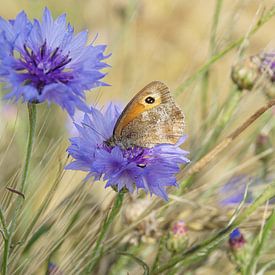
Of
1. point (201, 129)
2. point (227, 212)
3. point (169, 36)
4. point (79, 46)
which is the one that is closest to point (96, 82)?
point (79, 46)

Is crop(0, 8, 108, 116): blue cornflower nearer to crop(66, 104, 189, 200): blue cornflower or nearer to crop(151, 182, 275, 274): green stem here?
crop(66, 104, 189, 200): blue cornflower

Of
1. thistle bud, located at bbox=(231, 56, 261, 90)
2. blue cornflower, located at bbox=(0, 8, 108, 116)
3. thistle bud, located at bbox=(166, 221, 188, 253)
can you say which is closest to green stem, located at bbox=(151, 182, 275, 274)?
thistle bud, located at bbox=(166, 221, 188, 253)

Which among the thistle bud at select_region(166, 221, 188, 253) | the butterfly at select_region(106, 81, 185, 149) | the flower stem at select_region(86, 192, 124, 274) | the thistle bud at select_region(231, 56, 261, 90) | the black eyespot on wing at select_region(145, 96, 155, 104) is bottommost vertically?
the flower stem at select_region(86, 192, 124, 274)

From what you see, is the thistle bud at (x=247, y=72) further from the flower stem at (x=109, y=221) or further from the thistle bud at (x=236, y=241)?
the flower stem at (x=109, y=221)

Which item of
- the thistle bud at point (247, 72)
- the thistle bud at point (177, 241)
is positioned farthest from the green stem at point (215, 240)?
the thistle bud at point (247, 72)

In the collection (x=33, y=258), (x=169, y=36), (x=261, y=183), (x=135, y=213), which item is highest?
(x=169, y=36)

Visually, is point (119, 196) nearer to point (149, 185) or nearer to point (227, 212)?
point (149, 185)
